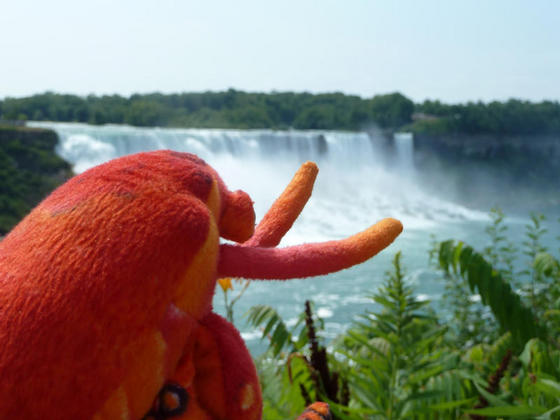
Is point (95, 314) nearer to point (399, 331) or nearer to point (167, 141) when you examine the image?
point (399, 331)

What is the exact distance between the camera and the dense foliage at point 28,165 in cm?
1466

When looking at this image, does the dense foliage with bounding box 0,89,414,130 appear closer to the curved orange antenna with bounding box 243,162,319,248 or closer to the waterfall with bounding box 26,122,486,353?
the waterfall with bounding box 26,122,486,353

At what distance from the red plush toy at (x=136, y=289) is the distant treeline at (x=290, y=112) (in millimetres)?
20240

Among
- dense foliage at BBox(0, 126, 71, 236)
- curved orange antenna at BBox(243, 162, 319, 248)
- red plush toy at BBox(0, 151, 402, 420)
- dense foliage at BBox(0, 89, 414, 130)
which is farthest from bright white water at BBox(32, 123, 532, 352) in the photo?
red plush toy at BBox(0, 151, 402, 420)

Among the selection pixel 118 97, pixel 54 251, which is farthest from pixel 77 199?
pixel 118 97

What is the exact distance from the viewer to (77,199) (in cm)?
57

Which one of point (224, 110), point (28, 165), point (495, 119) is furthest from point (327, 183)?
point (28, 165)

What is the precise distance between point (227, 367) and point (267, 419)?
99cm

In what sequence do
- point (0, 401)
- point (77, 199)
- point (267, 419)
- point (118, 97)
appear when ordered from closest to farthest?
1. point (0, 401)
2. point (77, 199)
3. point (267, 419)
4. point (118, 97)

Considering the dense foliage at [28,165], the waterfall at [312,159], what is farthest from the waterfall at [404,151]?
the dense foliage at [28,165]

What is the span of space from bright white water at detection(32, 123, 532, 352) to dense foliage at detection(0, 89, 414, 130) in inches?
44.5

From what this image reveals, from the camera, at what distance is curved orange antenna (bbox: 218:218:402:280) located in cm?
64

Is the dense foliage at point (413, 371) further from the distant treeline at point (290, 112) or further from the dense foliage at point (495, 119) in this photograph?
the dense foliage at point (495, 119)

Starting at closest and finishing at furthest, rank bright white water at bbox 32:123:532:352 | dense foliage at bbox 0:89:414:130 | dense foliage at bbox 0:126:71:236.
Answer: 1. bright white water at bbox 32:123:532:352
2. dense foliage at bbox 0:126:71:236
3. dense foliage at bbox 0:89:414:130
